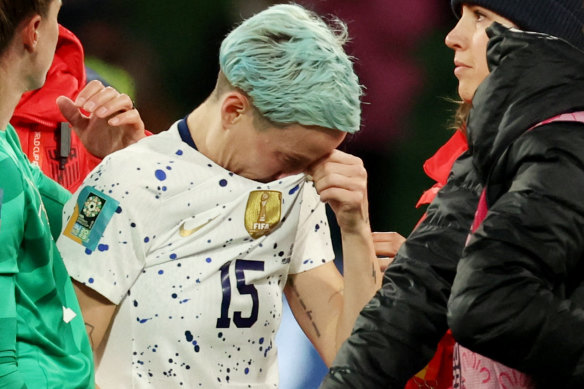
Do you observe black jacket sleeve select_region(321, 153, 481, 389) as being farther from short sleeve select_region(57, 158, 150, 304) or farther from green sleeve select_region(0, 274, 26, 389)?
short sleeve select_region(57, 158, 150, 304)

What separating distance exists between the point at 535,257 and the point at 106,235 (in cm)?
80

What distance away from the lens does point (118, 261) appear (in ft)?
4.55

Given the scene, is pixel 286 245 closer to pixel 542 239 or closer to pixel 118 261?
pixel 118 261

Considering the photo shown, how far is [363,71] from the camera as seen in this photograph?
2.72 m

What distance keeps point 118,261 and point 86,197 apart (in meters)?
0.11

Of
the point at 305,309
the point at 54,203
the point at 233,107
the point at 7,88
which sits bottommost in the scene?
the point at 305,309

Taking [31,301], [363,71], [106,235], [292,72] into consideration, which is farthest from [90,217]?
[363,71]

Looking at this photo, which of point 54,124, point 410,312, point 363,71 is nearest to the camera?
point 410,312

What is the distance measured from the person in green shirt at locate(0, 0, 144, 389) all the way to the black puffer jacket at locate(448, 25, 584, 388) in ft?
1.85

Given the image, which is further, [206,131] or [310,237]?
[310,237]

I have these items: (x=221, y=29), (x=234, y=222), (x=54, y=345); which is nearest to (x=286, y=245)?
(x=234, y=222)

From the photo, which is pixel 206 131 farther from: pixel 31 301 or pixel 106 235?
pixel 31 301

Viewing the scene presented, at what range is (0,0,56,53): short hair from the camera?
1140 mm

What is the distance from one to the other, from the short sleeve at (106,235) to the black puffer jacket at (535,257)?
716 millimetres
